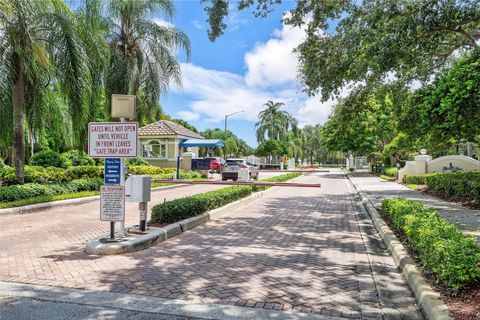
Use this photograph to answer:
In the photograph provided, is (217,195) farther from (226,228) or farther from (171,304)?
(171,304)

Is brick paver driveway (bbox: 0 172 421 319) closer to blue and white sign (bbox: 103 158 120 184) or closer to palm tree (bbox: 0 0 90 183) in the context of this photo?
blue and white sign (bbox: 103 158 120 184)

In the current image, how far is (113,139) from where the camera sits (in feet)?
22.9

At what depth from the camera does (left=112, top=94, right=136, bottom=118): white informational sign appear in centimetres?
714

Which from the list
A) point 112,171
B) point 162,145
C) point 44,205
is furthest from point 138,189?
point 162,145

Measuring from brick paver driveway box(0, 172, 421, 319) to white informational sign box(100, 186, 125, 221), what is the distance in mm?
747

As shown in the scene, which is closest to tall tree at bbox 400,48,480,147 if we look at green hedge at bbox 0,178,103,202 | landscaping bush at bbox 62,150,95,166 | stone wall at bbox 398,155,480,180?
stone wall at bbox 398,155,480,180

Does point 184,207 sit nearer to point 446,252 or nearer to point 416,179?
point 446,252

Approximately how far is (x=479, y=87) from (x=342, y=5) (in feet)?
14.2

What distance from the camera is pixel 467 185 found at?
45.4ft

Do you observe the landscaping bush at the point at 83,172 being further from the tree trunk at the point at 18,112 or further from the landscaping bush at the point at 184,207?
the landscaping bush at the point at 184,207

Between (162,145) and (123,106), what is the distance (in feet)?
88.5

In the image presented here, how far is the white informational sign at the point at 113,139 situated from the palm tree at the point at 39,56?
7209 mm

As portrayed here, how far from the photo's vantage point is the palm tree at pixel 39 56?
12406 mm

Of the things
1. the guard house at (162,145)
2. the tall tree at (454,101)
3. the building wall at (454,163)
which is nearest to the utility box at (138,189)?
the tall tree at (454,101)
